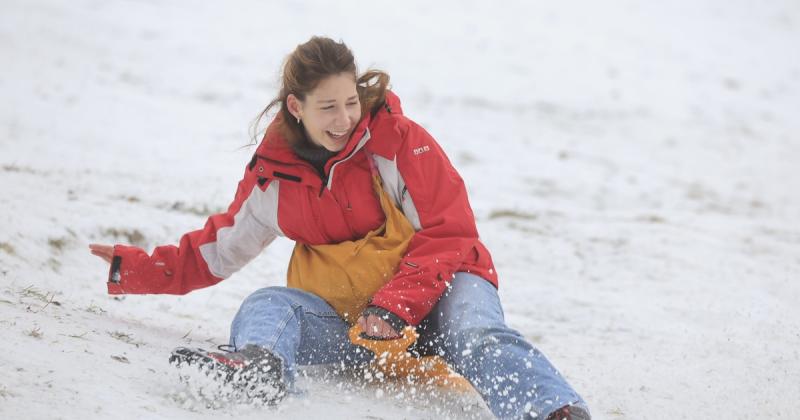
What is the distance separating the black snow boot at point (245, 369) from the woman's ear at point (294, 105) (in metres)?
1.07

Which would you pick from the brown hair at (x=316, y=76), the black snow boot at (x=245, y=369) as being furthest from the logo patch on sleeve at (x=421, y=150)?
the black snow boot at (x=245, y=369)

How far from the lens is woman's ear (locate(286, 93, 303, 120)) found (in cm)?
362

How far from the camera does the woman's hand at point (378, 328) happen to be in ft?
10.7

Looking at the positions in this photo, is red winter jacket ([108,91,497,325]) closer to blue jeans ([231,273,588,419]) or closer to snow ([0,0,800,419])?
blue jeans ([231,273,588,419])

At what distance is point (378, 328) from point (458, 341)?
1.05 ft

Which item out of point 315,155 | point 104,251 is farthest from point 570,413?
point 104,251

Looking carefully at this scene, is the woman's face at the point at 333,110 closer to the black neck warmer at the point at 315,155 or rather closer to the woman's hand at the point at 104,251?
the black neck warmer at the point at 315,155

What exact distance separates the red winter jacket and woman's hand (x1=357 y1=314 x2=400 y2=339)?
0.21ft

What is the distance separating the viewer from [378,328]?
128 inches

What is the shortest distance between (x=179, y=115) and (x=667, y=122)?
7.09m

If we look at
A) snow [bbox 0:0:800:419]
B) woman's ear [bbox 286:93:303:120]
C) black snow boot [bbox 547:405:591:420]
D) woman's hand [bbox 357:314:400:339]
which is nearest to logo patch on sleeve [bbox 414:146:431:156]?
woman's ear [bbox 286:93:303:120]

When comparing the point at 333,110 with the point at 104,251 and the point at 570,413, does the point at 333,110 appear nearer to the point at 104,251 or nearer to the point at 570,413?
the point at 104,251

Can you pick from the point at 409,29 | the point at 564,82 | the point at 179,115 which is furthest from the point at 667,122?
the point at 179,115

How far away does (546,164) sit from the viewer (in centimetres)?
998
